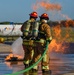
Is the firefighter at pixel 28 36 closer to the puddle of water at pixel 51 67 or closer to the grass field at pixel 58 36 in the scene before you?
the puddle of water at pixel 51 67

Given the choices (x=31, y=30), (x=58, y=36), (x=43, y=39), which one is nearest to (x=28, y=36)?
(x=31, y=30)

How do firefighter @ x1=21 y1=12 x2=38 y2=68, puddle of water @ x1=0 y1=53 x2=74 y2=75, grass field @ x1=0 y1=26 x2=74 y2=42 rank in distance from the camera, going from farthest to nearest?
grass field @ x1=0 y1=26 x2=74 y2=42 → puddle of water @ x1=0 y1=53 x2=74 y2=75 → firefighter @ x1=21 y1=12 x2=38 y2=68

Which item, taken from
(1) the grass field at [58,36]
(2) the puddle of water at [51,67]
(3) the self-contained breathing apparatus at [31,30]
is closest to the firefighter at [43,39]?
(3) the self-contained breathing apparatus at [31,30]

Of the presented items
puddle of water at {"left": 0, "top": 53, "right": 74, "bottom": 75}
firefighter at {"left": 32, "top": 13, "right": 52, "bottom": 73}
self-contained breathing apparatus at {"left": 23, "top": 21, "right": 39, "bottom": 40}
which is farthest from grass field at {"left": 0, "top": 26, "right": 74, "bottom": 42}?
self-contained breathing apparatus at {"left": 23, "top": 21, "right": 39, "bottom": 40}

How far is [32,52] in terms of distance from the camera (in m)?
16.2

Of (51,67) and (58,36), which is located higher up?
(58,36)

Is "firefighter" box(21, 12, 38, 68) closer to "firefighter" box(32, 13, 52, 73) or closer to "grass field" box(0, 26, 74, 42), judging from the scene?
"firefighter" box(32, 13, 52, 73)

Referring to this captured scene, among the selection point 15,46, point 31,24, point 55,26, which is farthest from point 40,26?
point 55,26

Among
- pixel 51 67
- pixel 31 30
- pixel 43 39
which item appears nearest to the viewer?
pixel 43 39

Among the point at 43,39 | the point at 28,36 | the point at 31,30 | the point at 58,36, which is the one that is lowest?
the point at 58,36

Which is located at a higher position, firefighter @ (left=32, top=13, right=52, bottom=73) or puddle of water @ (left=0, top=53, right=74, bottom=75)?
A: firefighter @ (left=32, top=13, right=52, bottom=73)

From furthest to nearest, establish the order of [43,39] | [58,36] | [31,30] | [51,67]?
[58,36]
[51,67]
[31,30]
[43,39]

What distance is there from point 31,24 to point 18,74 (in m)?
1.89

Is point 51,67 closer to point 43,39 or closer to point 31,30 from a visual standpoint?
point 43,39
